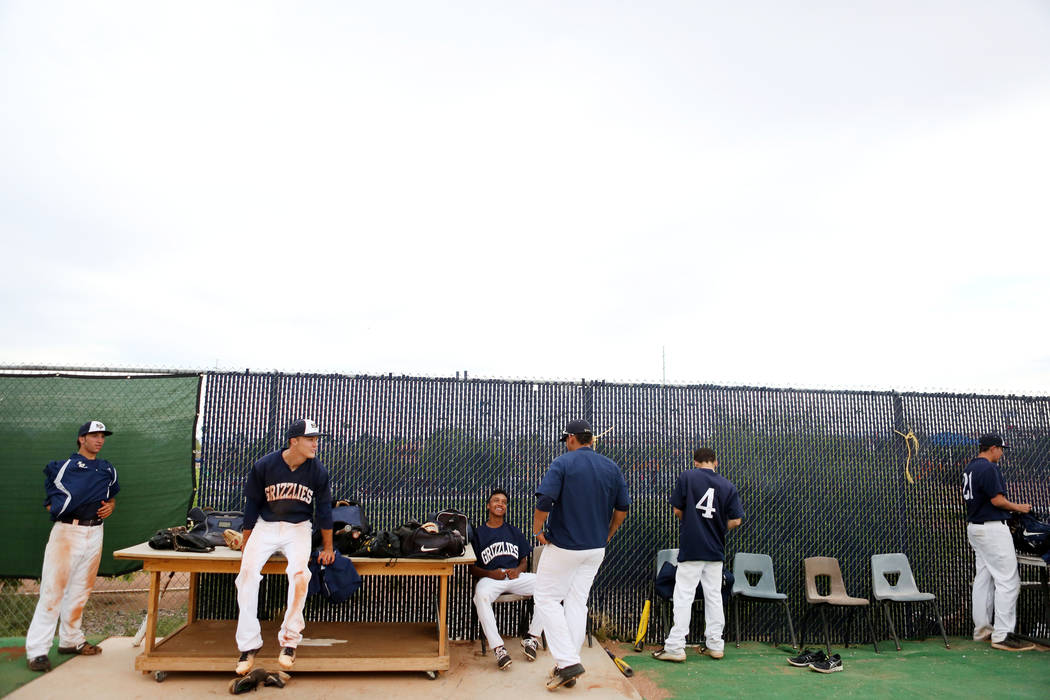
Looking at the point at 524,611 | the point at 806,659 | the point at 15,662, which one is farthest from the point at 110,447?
the point at 806,659

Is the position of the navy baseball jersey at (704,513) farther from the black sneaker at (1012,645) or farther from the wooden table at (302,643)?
the black sneaker at (1012,645)

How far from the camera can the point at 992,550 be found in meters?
7.03

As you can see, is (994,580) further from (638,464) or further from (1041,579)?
(638,464)

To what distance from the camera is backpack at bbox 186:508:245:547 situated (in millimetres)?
5598

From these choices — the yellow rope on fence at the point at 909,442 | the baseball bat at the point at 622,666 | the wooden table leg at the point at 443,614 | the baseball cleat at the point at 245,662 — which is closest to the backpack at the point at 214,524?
the baseball cleat at the point at 245,662

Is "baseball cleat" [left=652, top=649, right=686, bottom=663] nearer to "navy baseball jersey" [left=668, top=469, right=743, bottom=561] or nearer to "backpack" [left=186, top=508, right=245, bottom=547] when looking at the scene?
"navy baseball jersey" [left=668, top=469, right=743, bottom=561]

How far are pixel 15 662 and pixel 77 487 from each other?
145cm

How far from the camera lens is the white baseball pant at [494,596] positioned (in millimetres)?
5863

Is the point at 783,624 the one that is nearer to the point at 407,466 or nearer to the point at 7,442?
the point at 407,466

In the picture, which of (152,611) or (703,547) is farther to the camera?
(703,547)

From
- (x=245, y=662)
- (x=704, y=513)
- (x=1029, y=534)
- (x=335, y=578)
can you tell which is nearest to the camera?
(x=245, y=662)

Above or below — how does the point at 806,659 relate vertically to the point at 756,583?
below

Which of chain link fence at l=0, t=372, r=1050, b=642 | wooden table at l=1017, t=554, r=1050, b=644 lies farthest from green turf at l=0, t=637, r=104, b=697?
wooden table at l=1017, t=554, r=1050, b=644

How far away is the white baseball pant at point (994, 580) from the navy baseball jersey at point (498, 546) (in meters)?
4.79
